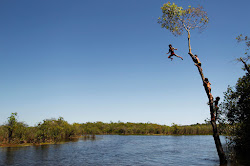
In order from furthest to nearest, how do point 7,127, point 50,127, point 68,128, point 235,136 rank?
point 68,128, point 50,127, point 7,127, point 235,136

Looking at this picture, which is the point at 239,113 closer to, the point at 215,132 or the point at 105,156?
the point at 215,132

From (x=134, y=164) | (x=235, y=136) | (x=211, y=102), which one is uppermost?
(x=211, y=102)

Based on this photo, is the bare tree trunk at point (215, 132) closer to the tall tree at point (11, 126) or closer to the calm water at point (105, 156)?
the calm water at point (105, 156)

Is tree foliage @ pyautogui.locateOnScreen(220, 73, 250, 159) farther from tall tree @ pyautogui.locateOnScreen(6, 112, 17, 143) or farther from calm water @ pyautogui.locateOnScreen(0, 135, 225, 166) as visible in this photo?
tall tree @ pyautogui.locateOnScreen(6, 112, 17, 143)

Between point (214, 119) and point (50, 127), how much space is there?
37.1 m

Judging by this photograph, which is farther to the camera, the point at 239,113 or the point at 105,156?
the point at 105,156

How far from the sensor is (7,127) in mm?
35625

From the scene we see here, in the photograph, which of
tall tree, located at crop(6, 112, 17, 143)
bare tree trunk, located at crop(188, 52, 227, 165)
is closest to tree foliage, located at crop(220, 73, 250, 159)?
bare tree trunk, located at crop(188, 52, 227, 165)

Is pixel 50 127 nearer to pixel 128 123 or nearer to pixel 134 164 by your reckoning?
pixel 134 164

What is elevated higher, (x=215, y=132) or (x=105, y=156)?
(x=215, y=132)

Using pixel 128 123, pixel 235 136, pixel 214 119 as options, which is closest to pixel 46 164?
pixel 214 119

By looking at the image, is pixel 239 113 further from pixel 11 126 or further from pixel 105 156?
pixel 11 126

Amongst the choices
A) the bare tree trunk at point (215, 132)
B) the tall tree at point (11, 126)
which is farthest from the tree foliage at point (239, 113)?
the tall tree at point (11, 126)

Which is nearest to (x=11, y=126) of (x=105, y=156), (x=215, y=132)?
(x=105, y=156)
